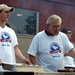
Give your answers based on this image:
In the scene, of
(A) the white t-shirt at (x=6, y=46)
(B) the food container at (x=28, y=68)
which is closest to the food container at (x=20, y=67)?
(B) the food container at (x=28, y=68)

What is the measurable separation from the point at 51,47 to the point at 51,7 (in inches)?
170

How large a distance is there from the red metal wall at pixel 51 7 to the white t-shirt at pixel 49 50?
11.3 feet

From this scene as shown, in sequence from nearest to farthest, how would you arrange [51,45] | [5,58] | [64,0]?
[5,58], [51,45], [64,0]

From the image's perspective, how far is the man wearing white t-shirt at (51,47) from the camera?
4691 millimetres

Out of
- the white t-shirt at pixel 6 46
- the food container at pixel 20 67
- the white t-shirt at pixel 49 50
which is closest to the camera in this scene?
the food container at pixel 20 67

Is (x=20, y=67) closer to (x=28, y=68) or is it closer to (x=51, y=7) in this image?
(x=28, y=68)

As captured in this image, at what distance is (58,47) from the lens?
474 centimetres

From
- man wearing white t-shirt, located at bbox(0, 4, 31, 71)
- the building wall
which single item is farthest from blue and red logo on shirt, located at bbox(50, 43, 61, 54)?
the building wall

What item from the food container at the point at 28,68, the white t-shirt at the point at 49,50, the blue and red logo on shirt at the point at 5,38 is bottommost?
the food container at the point at 28,68

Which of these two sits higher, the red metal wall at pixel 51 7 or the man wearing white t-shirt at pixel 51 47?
the red metal wall at pixel 51 7

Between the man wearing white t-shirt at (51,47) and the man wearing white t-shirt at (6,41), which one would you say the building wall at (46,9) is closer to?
the man wearing white t-shirt at (51,47)

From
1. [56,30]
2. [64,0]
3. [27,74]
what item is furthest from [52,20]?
[64,0]

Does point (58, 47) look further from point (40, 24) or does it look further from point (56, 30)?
point (40, 24)

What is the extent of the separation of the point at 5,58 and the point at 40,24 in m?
4.59
